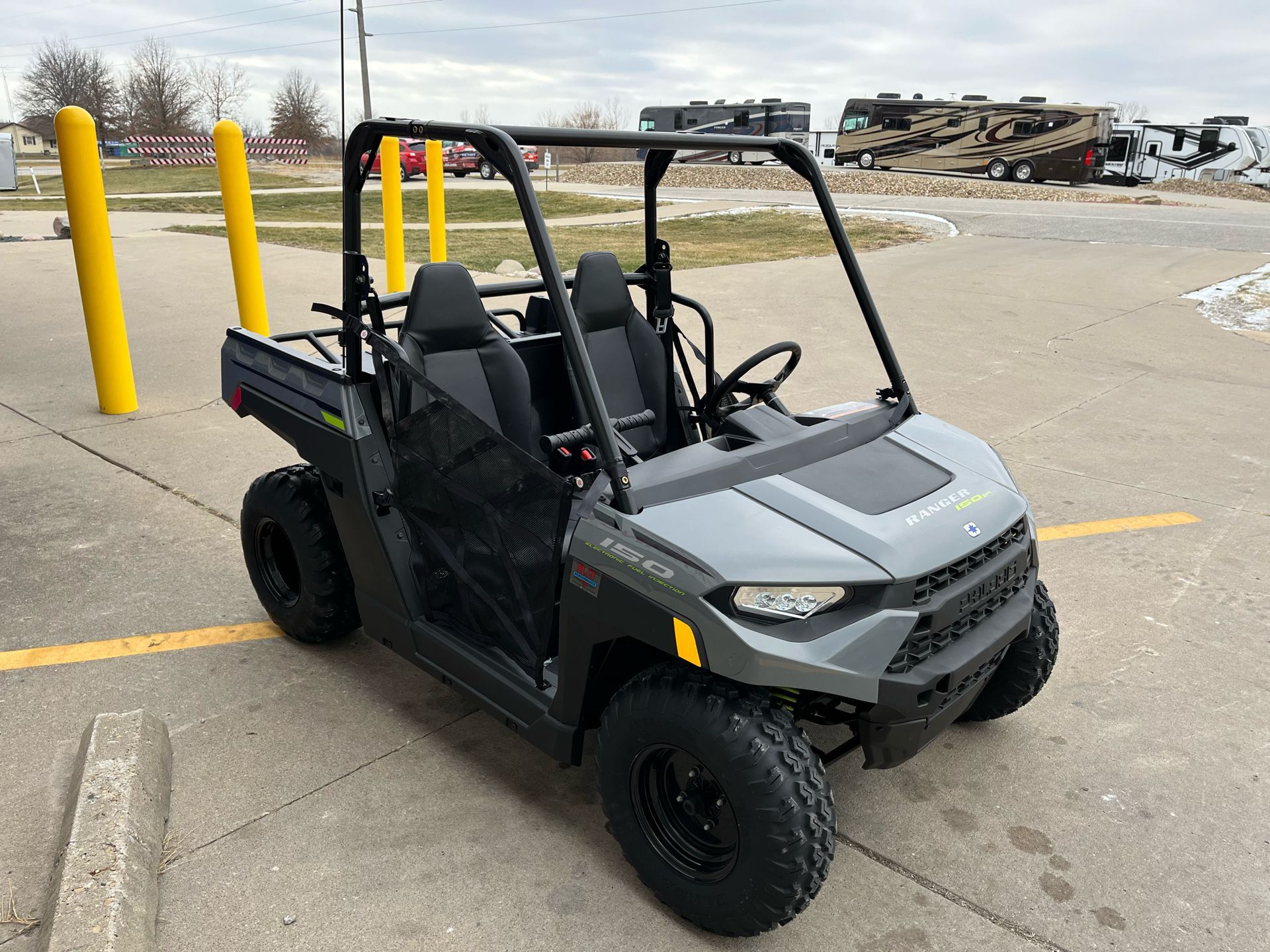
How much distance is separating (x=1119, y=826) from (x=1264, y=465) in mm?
4041

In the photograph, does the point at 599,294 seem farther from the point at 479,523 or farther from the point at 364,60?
the point at 364,60

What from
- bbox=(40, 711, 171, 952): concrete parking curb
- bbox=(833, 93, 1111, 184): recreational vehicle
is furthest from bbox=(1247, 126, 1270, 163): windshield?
bbox=(40, 711, 171, 952): concrete parking curb

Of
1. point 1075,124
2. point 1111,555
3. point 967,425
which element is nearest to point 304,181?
point 1075,124

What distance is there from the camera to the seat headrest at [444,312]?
3156mm

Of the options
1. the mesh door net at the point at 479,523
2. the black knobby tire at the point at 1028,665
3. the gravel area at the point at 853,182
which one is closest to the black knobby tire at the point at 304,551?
the mesh door net at the point at 479,523

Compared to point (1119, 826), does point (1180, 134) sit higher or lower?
higher

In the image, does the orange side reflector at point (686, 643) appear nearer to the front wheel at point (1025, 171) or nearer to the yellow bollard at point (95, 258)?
the yellow bollard at point (95, 258)

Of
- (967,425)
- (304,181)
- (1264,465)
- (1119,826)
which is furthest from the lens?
(304,181)

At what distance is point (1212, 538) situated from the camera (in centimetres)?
485

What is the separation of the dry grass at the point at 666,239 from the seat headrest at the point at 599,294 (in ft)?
28.3

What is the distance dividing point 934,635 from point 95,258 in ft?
18.8

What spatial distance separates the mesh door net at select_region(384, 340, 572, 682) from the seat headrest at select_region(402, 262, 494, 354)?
21 cm

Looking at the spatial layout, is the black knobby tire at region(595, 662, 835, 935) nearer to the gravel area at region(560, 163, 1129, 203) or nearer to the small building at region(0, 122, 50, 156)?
the gravel area at region(560, 163, 1129, 203)

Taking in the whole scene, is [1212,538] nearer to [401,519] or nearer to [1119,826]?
[1119,826]
